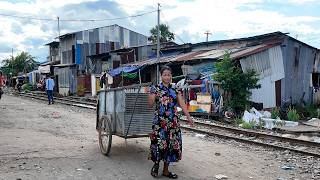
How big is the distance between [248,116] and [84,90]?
2425 centimetres

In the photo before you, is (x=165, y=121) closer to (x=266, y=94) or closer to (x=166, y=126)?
(x=166, y=126)

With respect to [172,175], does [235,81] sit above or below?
above

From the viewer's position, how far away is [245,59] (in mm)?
20609

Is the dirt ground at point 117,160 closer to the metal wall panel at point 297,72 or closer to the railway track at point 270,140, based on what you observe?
the railway track at point 270,140

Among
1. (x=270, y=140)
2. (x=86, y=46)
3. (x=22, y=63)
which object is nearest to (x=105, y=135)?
(x=270, y=140)

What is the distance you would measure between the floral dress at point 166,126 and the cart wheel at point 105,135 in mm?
1652

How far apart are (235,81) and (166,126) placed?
13.2 meters

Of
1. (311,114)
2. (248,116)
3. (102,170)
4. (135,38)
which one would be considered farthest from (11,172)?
(135,38)

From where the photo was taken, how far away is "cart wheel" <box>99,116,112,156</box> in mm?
7760

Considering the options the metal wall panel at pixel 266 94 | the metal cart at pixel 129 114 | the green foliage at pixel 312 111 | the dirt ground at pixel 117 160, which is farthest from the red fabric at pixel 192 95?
the metal cart at pixel 129 114

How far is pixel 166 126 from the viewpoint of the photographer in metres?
6.29

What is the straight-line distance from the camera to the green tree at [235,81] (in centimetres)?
1897

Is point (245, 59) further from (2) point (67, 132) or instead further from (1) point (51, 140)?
(1) point (51, 140)

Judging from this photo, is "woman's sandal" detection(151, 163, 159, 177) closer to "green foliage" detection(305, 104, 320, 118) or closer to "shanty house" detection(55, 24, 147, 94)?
"green foliage" detection(305, 104, 320, 118)
